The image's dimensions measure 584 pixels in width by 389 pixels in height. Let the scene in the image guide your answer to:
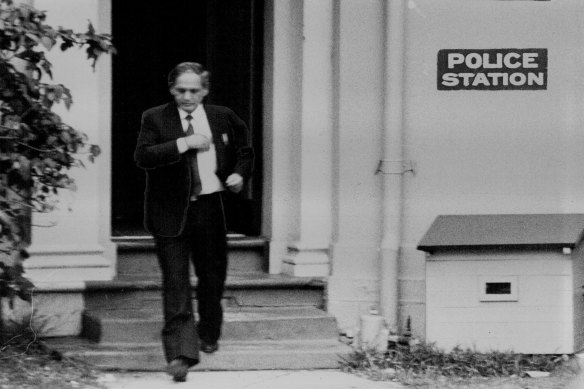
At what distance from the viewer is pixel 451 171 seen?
29.2ft

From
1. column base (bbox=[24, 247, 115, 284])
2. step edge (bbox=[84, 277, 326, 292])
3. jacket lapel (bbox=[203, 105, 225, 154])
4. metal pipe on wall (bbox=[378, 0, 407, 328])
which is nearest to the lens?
jacket lapel (bbox=[203, 105, 225, 154])

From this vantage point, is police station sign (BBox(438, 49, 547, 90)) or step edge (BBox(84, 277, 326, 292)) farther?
police station sign (BBox(438, 49, 547, 90))

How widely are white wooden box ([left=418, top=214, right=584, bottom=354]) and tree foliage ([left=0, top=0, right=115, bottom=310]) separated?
246 centimetres

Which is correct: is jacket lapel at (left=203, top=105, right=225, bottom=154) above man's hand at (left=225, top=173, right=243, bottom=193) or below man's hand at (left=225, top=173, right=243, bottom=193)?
above

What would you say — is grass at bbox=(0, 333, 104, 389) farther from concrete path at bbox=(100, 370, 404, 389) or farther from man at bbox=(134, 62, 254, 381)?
man at bbox=(134, 62, 254, 381)

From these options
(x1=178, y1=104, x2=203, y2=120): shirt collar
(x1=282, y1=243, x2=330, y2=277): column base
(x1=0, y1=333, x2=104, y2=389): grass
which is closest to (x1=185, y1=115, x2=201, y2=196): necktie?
(x1=178, y1=104, x2=203, y2=120): shirt collar

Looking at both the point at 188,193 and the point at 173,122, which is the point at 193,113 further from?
the point at 188,193

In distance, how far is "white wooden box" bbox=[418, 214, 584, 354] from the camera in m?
7.99

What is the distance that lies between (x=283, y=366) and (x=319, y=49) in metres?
2.45

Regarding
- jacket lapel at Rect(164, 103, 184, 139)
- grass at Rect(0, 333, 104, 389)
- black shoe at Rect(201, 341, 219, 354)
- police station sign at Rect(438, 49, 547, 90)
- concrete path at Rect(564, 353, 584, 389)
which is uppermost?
police station sign at Rect(438, 49, 547, 90)

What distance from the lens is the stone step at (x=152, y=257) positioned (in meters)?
8.91

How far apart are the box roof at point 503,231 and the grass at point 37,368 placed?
2.35m

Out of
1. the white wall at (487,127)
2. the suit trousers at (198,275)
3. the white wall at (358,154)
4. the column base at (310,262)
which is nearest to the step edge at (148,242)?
the column base at (310,262)

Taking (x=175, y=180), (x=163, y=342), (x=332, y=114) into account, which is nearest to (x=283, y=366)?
(x=163, y=342)
